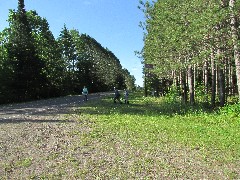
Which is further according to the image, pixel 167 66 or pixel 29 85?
pixel 29 85

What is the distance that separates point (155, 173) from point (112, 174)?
113 cm

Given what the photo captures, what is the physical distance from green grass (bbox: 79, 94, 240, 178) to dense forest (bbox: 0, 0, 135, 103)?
95.2ft

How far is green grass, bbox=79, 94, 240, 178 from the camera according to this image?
31.6 ft

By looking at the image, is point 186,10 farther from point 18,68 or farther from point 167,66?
point 18,68

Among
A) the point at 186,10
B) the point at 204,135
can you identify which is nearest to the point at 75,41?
the point at 186,10

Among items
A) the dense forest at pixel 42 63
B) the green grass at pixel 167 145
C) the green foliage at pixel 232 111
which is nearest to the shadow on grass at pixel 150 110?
the green foliage at pixel 232 111

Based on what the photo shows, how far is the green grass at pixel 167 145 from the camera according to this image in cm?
964

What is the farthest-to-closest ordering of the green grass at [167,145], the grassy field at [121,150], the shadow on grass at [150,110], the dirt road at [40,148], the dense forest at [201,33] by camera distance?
the shadow on grass at [150,110] < the dense forest at [201,33] < the green grass at [167,145] < the dirt road at [40,148] < the grassy field at [121,150]

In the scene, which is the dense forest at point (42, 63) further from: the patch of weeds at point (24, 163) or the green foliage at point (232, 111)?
the patch of weeds at point (24, 163)

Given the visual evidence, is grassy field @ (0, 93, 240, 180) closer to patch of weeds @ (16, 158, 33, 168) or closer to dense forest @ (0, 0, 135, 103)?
patch of weeds @ (16, 158, 33, 168)

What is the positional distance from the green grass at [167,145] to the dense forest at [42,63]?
2902 cm

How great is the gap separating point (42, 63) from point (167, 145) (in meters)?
40.2

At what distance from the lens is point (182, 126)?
1748cm

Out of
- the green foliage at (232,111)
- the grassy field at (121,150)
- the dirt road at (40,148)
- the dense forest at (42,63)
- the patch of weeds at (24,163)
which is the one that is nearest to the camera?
the grassy field at (121,150)
